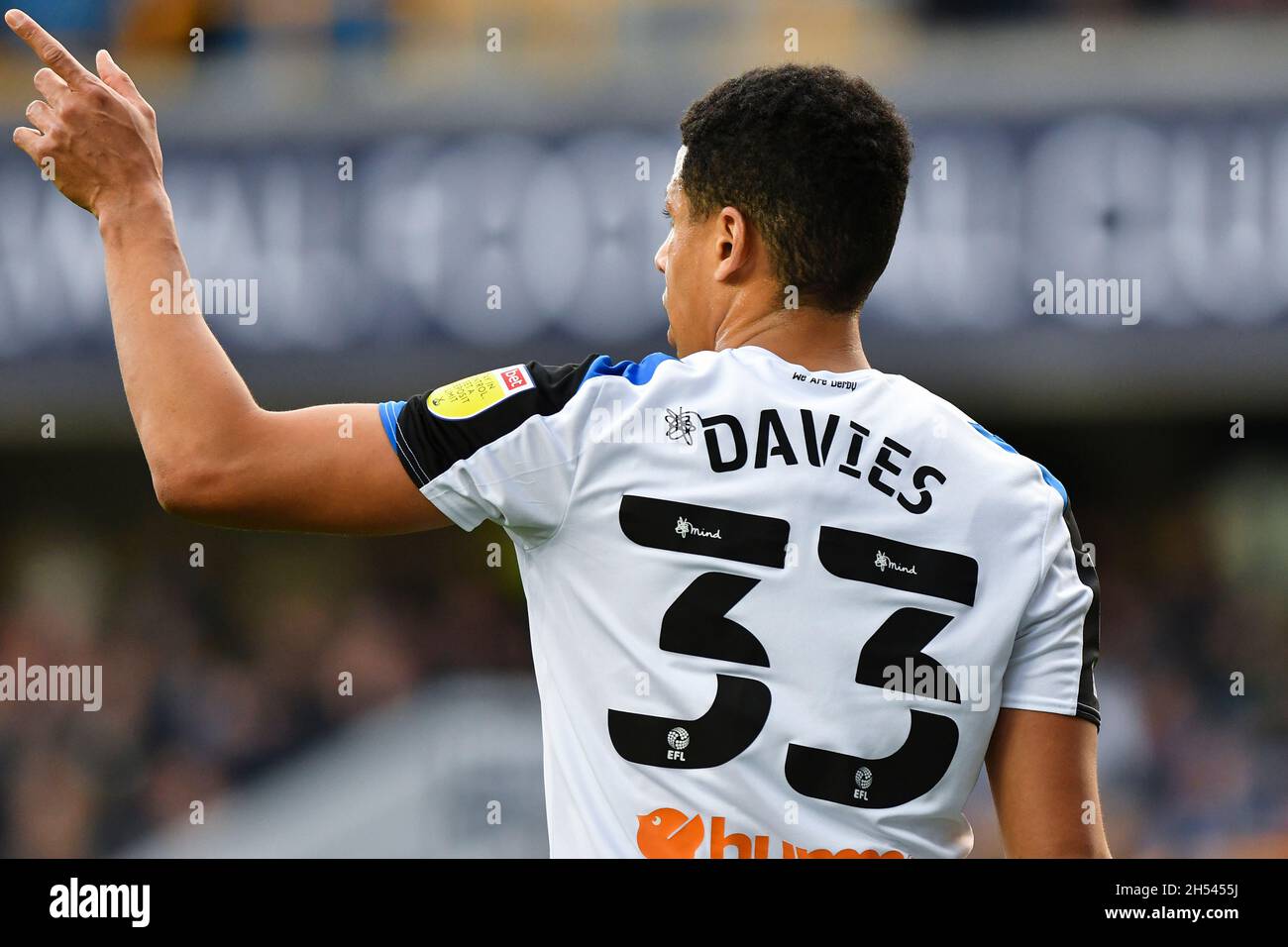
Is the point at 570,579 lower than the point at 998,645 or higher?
higher

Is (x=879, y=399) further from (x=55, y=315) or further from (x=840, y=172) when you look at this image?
(x=55, y=315)

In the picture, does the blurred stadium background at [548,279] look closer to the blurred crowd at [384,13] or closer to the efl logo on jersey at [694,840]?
the blurred crowd at [384,13]

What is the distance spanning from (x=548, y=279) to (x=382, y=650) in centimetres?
254

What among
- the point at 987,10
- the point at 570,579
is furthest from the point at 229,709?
the point at 570,579

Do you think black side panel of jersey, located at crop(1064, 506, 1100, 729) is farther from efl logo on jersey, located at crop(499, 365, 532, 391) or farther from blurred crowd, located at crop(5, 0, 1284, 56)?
blurred crowd, located at crop(5, 0, 1284, 56)

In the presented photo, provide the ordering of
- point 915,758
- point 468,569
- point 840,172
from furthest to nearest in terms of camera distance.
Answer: point 468,569 → point 840,172 → point 915,758

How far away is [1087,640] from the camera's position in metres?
1.97

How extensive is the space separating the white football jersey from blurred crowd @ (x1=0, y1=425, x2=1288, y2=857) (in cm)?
500

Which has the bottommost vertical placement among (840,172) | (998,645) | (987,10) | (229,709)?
(229,709)

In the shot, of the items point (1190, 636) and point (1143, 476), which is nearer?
point (1190, 636)

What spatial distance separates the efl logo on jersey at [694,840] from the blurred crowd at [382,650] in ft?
16.6

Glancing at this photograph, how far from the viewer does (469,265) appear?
8.67 metres

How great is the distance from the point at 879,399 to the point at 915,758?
1.63 ft

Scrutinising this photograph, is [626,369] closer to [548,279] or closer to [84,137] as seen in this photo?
[84,137]
